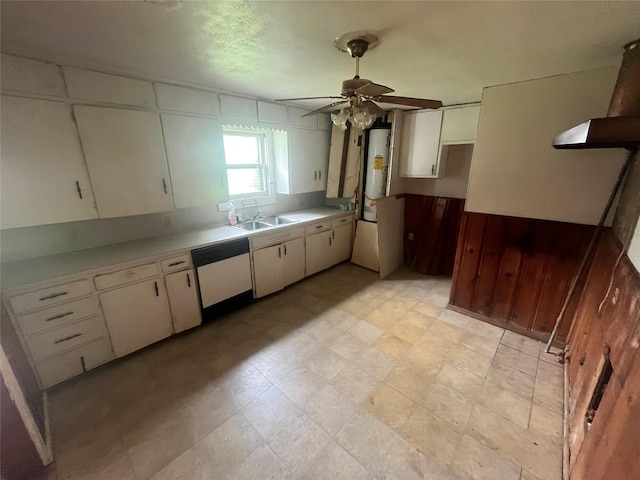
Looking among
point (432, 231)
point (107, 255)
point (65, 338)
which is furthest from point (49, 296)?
point (432, 231)

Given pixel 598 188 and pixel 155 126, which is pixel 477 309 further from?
pixel 155 126

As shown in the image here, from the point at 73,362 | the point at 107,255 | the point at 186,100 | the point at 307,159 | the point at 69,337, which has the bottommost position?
the point at 73,362

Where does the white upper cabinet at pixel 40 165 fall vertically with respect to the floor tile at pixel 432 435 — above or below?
above

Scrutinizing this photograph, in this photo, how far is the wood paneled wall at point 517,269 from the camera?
220 centimetres

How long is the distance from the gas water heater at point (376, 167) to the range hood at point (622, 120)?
2054 mm

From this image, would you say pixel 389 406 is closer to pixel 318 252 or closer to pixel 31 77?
pixel 318 252

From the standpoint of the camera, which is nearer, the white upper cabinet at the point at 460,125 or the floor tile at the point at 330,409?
the floor tile at the point at 330,409

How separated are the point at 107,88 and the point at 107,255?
131 centimetres

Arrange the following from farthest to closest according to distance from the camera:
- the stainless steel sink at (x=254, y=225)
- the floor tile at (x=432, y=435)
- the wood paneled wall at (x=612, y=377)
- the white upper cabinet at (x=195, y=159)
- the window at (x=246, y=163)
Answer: the stainless steel sink at (x=254, y=225) → the window at (x=246, y=163) → the white upper cabinet at (x=195, y=159) → the floor tile at (x=432, y=435) → the wood paneled wall at (x=612, y=377)

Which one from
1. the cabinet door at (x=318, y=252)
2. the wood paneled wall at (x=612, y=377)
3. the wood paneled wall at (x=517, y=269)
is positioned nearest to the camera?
the wood paneled wall at (x=612, y=377)

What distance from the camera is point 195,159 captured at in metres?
2.53

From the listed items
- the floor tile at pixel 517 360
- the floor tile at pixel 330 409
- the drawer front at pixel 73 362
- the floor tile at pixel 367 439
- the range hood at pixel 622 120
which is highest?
the range hood at pixel 622 120

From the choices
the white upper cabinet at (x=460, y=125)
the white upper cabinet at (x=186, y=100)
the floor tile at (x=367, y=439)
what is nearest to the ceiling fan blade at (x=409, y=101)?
the white upper cabinet at (x=460, y=125)

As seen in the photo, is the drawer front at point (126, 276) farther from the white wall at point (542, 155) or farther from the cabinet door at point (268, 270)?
the white wall at point (542, 155)
